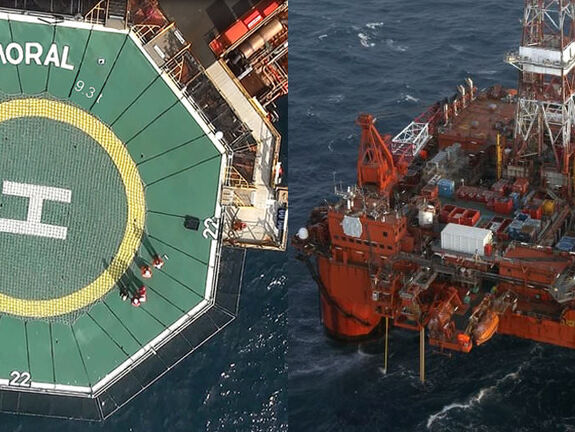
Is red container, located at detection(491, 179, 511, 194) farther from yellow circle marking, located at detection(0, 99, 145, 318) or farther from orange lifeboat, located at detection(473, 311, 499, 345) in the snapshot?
yellow circle marking, located at detection(0, 99, 145, 318)

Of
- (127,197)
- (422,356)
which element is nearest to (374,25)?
(422,356)

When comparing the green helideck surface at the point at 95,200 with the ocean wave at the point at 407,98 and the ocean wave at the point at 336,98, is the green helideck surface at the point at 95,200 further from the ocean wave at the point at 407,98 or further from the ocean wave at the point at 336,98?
the ocean wave at the point at 407,98

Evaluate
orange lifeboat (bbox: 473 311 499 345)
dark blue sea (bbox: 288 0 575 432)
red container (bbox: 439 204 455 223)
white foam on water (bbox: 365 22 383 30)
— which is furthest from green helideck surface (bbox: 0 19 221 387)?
white foam on water (bbox: 365 22 383 30)

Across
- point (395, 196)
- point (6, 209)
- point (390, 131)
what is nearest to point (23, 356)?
point (6, 209)

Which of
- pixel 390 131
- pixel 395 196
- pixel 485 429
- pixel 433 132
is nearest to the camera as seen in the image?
pixel 485 429

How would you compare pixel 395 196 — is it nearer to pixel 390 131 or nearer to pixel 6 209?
pixel 390 131
